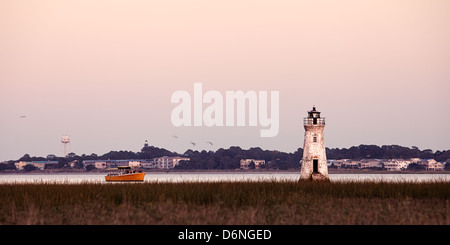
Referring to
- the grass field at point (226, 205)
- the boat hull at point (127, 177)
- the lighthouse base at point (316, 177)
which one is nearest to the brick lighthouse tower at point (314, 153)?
the lighthouse base at point (316, 177)

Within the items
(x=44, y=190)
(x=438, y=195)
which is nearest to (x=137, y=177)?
(x=44, y=190)

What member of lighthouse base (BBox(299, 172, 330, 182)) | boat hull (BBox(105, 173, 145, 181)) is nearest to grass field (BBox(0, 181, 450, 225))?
lighthouse base (BBox(299, 172, 330, 182))

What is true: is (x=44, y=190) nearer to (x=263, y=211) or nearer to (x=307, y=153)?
(x=263, y=211)

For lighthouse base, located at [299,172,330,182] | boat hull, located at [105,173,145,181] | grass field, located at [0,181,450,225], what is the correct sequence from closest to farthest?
1. grass field, located at [0,181,450,225]
2. lighthouse base, located at [299,172,330,182]
3. boat hull, located at [105,173,145,181]

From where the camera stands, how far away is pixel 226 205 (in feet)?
84.6

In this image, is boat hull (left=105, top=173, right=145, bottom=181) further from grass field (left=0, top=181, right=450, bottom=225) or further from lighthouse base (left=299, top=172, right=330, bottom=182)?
grass field (left=0, top=181, right=450, bottom=225)

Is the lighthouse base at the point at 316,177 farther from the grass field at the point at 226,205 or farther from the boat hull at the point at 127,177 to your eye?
the boat hull at the point at 127,177

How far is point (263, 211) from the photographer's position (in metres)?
23.7

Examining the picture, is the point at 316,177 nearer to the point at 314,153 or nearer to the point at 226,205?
the point at 314,153

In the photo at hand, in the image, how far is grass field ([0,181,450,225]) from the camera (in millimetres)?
20750

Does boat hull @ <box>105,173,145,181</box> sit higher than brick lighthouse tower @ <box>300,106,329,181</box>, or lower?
lower

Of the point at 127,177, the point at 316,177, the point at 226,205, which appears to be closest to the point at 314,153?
the point at 316,177

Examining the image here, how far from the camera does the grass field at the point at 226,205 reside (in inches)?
817
